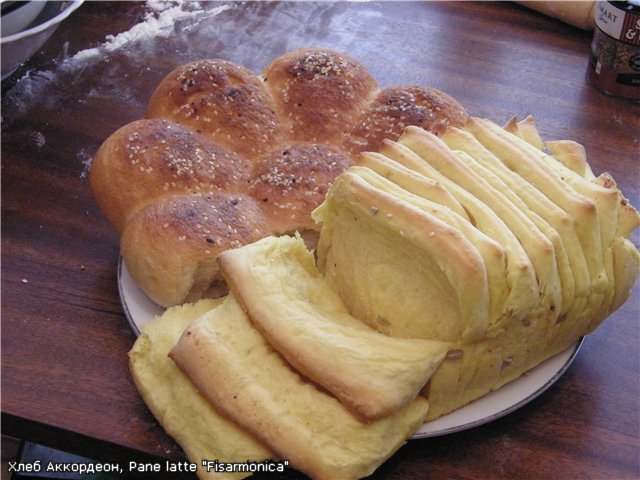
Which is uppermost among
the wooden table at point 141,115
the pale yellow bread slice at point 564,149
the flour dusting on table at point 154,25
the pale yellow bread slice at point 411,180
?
the pale yellow bread slice at point 411,180

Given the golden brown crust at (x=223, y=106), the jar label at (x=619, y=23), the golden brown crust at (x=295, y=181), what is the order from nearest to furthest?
the golden brown crust at (x=295, y=181) < the golden brown crust at (x=223, y=106) < the jar label at (x=619, y=23)

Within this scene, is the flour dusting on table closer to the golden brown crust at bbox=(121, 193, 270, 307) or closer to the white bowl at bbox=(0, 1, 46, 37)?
the white bowl at bbox=(0, 1, 46, 37)

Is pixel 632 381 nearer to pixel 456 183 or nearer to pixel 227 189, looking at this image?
pixel 456 183

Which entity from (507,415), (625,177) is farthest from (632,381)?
(625,177)

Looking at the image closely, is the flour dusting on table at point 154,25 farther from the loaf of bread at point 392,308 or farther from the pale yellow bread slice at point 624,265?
the pale yellow bread slice at point 624,265

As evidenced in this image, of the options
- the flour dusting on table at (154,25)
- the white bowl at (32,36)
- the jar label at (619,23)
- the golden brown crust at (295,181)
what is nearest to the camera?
the golden brown crust at (295,181)

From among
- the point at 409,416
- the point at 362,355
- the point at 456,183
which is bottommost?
the point at 409,416

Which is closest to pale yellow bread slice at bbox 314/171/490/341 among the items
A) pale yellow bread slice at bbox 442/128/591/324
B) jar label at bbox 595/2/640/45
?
pale yellow bread slice at bbox 442/128/591/324

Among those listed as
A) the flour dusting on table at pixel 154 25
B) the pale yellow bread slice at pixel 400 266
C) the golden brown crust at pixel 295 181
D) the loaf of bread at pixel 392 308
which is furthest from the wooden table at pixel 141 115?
the golden brown crust at pixel 295 181
